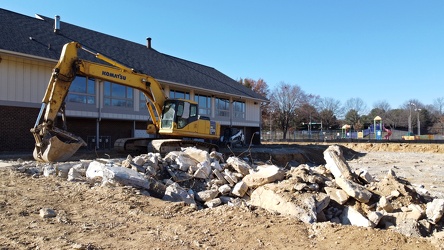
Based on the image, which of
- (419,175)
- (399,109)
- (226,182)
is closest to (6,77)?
(226,182)

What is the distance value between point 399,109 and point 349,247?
9082 centimetres

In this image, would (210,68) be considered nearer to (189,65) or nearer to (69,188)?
(189,65)

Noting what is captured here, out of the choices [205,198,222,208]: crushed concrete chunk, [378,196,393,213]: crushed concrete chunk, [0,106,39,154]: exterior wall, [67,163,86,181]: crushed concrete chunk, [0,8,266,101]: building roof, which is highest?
[0,8,266,101]: building roof

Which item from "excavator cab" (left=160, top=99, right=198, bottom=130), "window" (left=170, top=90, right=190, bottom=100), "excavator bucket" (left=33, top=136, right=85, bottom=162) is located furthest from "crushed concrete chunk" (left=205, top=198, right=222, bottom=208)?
"window" (left=170, top=90, right=190, bottom=100)

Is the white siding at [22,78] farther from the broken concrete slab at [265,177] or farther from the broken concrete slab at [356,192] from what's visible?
the broken concrete slab at [356,192]

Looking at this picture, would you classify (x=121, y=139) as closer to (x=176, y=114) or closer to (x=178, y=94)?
(x=176, y=114)

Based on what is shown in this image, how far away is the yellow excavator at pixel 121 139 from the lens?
10.9 metres

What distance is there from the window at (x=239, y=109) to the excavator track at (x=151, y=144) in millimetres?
15469

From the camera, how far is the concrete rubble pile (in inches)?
266

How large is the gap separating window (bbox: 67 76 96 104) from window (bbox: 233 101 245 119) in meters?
14.2

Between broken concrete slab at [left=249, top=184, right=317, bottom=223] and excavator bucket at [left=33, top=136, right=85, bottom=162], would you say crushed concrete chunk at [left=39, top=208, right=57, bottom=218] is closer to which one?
broken concrete slab at [left=249, top=184, right=317, bottom=223]

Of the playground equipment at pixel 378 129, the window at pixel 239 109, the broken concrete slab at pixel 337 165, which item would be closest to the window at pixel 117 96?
the window at pixel 239 109

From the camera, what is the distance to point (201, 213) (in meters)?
6.52

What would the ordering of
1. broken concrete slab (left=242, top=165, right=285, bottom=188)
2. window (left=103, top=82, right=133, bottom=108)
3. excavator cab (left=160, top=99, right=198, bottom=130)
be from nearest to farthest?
broken concrete slab (left=242, top=165, right=285, bottom=188), excavator cab (left=160, top=99, right=198, bottom=130), window (left=103, top=82, right=133, bottom=108)
